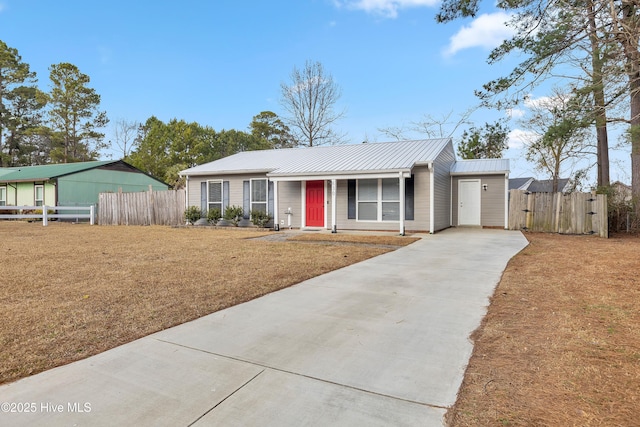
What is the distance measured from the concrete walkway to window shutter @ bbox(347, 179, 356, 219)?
9.46 meters

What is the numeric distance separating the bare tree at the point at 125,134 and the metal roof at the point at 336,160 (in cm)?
2933

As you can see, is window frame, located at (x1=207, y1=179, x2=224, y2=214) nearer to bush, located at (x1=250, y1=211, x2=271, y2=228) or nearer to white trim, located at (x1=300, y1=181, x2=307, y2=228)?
A: bush, located at (x1=250, y1=211, x2=271, y2=228)

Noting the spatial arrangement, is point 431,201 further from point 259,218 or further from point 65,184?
point 65,184

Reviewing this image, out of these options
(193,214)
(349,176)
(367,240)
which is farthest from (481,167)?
(193,214)

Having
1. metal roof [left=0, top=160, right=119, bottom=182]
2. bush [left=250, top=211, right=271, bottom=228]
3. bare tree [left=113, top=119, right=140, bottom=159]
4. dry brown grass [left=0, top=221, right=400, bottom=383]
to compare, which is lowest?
dry brown grass [left=0, top=221, right=400, bottom=383]

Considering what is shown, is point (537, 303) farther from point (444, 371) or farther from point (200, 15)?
point (200, 15)

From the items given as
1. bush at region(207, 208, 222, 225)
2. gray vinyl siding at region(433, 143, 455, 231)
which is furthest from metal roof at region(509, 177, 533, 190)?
A: bush at region(207, 208, 222, 225)

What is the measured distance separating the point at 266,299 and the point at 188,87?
2532cm

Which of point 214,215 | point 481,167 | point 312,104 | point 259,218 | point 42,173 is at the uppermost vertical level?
point 312,104

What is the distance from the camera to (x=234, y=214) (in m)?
15.8

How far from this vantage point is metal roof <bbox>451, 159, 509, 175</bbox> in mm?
14970

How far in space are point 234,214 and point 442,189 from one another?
30.0ft

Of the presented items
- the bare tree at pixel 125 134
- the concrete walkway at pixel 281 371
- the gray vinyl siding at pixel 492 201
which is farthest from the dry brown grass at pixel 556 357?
the bare tree at pixel 125 134

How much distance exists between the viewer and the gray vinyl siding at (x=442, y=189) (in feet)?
44.5
